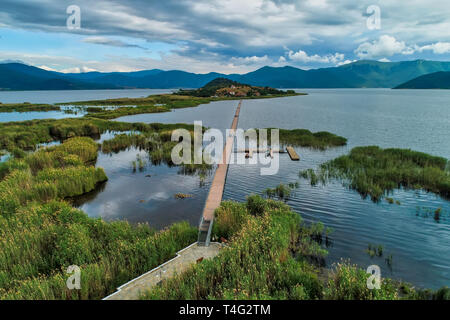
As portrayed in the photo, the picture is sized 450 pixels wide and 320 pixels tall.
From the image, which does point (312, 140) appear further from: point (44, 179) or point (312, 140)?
point (44, 179)

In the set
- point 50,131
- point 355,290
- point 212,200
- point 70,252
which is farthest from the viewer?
point 50,131

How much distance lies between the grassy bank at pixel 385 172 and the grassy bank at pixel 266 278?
398 inches

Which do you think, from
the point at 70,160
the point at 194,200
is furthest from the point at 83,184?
the point at 194,200

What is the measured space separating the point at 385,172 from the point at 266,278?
17.1 m

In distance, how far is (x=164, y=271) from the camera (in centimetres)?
784

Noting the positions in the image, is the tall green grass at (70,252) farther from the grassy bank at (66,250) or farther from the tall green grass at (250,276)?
the tall green grass at (250,276)

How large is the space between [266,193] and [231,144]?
1614 cm

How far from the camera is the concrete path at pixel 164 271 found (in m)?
6.79

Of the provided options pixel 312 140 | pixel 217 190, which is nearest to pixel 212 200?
pixel 217 190

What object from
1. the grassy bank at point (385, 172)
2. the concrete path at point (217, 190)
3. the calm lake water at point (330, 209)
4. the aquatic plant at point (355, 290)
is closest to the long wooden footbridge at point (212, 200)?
the concrete path at point (217, 190)

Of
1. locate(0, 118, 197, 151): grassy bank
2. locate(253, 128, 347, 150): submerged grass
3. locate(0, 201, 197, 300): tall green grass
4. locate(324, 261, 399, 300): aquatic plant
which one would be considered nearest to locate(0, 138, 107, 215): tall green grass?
locate(0, 201, 197, 300): tall green grass

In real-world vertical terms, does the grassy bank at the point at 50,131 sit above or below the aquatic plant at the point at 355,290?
above

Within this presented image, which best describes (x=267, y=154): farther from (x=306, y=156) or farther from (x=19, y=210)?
(x=19, y=210)

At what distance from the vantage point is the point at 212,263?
25.0 feet
